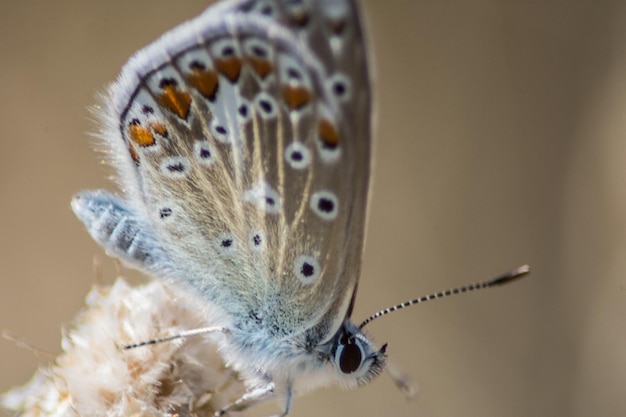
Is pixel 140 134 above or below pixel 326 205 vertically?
above

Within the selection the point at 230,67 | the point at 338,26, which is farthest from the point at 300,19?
the point at 230,67

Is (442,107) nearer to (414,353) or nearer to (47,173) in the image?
(414,353)

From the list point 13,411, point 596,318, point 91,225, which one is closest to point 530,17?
point 596,318

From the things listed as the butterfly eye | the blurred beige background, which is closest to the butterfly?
the butterfly eye

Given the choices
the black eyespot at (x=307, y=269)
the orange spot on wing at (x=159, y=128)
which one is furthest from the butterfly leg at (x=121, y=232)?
the black eyespot at (x=307, y=269)

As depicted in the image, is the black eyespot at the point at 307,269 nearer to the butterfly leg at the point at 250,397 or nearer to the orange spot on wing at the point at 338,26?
the butterfly leg at the point at 250,397

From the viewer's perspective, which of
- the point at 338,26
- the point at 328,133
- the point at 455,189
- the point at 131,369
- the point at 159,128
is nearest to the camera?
the point at 338,26

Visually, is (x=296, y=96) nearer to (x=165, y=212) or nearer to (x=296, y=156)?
(x=296, y=156)
